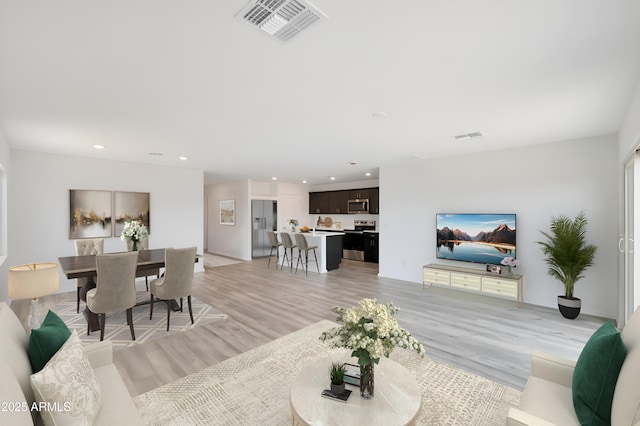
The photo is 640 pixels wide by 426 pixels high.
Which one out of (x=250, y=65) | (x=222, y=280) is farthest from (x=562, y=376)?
(x=222, y=280)

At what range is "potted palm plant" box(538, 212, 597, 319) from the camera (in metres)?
4.02

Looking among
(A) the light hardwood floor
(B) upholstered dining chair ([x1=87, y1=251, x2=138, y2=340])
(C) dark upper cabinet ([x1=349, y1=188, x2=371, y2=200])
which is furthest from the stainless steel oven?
(B) upholstered dining chair ([x1=87, y1=251, x2=138, y2=340])

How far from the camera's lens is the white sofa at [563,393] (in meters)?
1.17

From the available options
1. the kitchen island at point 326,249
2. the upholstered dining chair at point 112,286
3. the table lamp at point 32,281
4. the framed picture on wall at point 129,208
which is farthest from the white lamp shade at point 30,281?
the kitchen island at point 326,249

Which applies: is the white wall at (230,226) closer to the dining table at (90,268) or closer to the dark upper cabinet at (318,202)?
the dark upper cabinet at (318,202)

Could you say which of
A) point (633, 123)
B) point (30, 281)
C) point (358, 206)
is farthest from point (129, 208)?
point (633, 123)

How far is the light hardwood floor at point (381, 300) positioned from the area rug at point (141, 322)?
7.0 inches

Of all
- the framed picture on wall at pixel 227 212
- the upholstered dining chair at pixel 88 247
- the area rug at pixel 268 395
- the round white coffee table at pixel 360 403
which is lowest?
the area rug at pixel 268 395

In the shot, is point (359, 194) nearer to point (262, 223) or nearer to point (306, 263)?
point (262, 223)

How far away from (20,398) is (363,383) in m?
1.55

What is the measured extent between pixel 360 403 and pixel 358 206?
7.85 m

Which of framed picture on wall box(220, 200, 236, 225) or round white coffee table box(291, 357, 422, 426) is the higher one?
framed picture on wall box(220, 200, 236, 225)

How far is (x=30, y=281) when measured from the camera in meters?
2.25

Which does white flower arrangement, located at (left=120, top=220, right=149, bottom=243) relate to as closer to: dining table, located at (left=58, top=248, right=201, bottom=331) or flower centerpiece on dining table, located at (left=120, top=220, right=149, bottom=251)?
flower centerpiece on dining table, located at (left=120, top=220, right=149, bottom=251)
